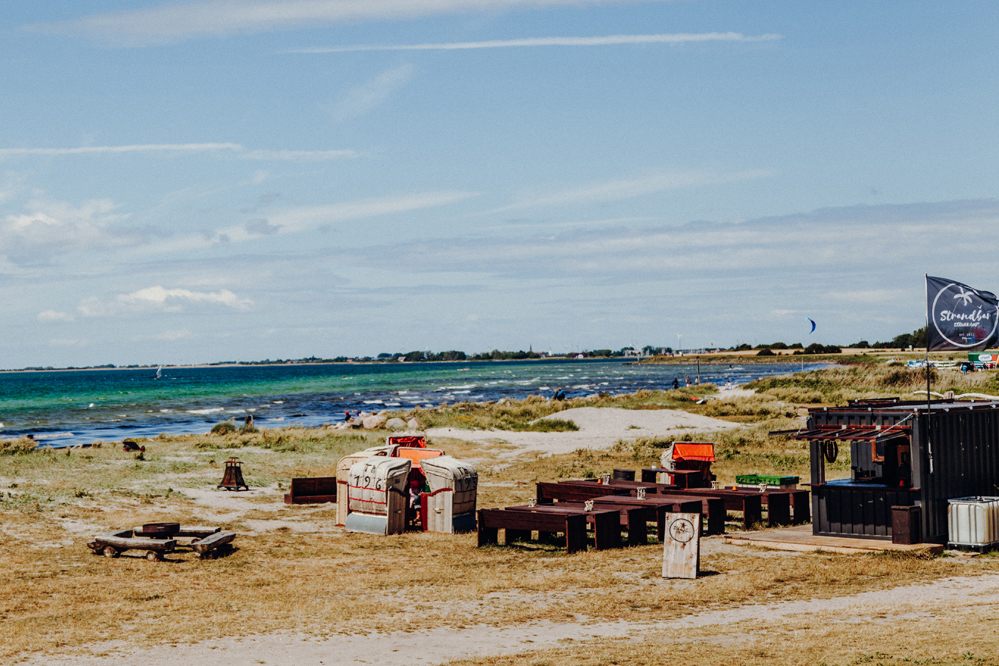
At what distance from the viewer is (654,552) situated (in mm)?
18594

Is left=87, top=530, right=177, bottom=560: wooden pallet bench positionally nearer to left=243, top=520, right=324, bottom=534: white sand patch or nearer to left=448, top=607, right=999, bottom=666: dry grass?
left=243, top=520, right=324, bottom=534: white sand patch

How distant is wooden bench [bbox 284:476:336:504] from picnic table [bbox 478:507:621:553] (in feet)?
25.5

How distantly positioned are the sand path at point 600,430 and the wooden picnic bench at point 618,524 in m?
19.6

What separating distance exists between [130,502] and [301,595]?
1192cm

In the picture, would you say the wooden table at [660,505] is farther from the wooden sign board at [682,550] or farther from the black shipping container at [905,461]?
the wooden sign board at [682,550]

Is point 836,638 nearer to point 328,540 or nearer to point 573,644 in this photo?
point 573,644

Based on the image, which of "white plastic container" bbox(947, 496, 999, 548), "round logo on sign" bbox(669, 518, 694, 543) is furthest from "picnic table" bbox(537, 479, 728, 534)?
"round logo on sign" bbox(669, 518, 694, 543)

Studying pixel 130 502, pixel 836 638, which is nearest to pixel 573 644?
pixel 836 638

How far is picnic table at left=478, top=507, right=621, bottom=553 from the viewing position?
62.0 ft

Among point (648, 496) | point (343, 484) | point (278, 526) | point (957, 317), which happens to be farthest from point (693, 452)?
point (278, 526)

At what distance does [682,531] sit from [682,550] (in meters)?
0.30

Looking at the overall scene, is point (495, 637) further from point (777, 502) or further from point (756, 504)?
point (777, 502)

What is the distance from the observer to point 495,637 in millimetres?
12305

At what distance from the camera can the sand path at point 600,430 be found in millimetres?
42688
